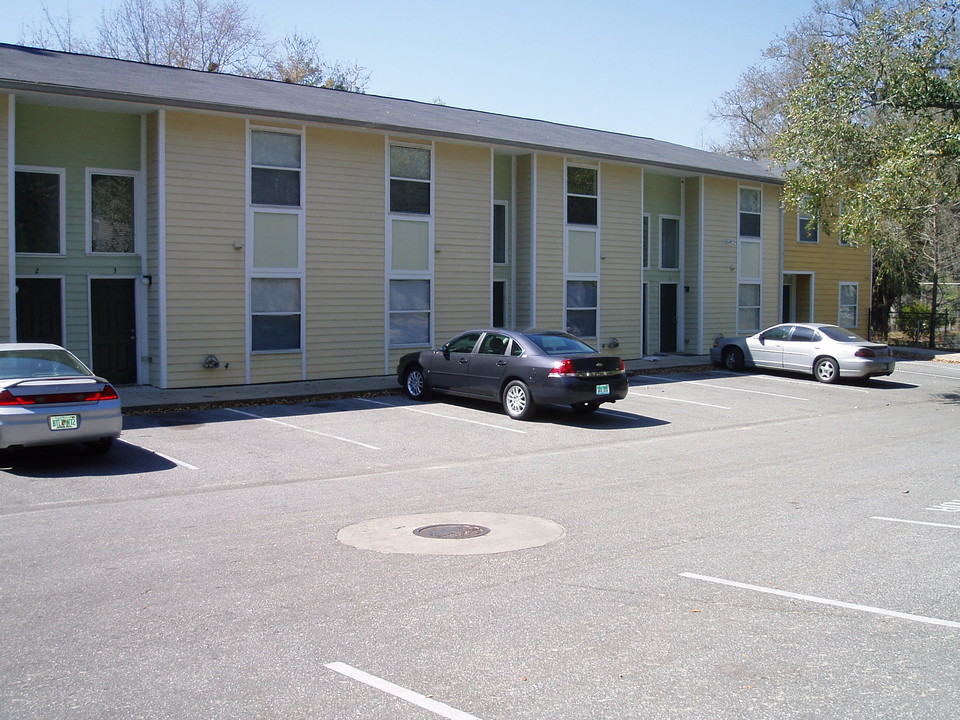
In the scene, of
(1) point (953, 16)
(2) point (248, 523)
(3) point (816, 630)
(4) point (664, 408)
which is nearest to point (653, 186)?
(1) point (953, 16)

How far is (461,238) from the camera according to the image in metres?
21.6

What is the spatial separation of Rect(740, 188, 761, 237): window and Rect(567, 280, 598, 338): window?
22.4 ft

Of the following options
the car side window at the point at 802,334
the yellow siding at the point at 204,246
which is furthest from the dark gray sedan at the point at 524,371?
the car side window at the point at 802,334

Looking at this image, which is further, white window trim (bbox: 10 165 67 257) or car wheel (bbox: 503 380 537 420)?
white window trim (bbox: 10 165 67 257)

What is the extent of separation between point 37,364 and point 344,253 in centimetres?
926

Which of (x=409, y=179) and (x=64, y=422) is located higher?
(x=409, y=179)

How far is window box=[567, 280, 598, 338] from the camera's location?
24.1 m

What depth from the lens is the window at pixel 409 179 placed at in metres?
20.4

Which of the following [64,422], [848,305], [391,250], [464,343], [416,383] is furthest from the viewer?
[848,305]

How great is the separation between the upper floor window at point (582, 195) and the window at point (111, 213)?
1093 cm

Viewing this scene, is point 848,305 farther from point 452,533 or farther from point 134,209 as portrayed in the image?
point 452,533

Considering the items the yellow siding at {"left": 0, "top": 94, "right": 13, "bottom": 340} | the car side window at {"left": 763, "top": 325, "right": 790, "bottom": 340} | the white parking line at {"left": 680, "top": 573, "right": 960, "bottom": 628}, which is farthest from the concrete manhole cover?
the car side window at {"left": 763, "top": 325, "right": 790, "bottom": 340}

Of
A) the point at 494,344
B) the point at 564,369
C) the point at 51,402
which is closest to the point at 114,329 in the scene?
the point at 494,344

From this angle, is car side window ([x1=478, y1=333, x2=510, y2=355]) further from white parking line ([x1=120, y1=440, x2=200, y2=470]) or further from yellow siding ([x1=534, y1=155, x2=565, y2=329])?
yellow siding ([x1=534, y1=155, x2=565, y2=329])
